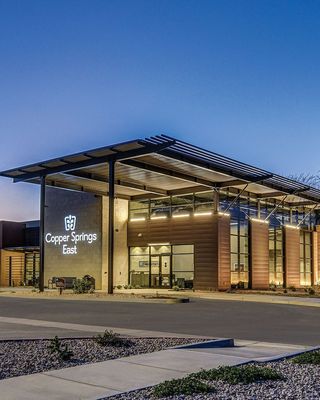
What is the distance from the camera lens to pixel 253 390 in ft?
20.5

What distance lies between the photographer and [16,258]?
46438mm

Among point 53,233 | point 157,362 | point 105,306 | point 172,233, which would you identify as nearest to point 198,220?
point 172,233

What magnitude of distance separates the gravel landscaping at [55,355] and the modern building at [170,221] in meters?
19.0

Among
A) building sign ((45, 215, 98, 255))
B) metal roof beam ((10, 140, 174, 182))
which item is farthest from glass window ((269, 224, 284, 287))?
metal roof beam ((10, 140, 174, 182))

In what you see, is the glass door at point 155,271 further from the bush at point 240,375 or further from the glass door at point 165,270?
the bush at point 240,375

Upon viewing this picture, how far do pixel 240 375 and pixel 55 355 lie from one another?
10.5ft

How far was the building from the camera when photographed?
45.9 m

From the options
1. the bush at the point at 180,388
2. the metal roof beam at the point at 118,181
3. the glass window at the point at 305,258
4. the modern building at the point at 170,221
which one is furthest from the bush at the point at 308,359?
the glass window at the point at 305,258

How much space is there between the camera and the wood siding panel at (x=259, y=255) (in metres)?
37.5

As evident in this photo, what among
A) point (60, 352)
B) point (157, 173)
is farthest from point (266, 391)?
point (157, 173)

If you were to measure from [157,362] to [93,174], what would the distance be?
1058 inches

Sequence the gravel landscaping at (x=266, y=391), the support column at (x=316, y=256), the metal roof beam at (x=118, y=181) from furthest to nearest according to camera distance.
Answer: the support column at (x=316, y=256), the metal roof beam at (x=118, y=181), the gravel landscaping at (x=266, y=391)

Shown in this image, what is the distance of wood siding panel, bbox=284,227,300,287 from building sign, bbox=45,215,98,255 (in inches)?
561

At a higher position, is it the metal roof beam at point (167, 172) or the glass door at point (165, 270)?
the metal roof beam at point (167, 172)
